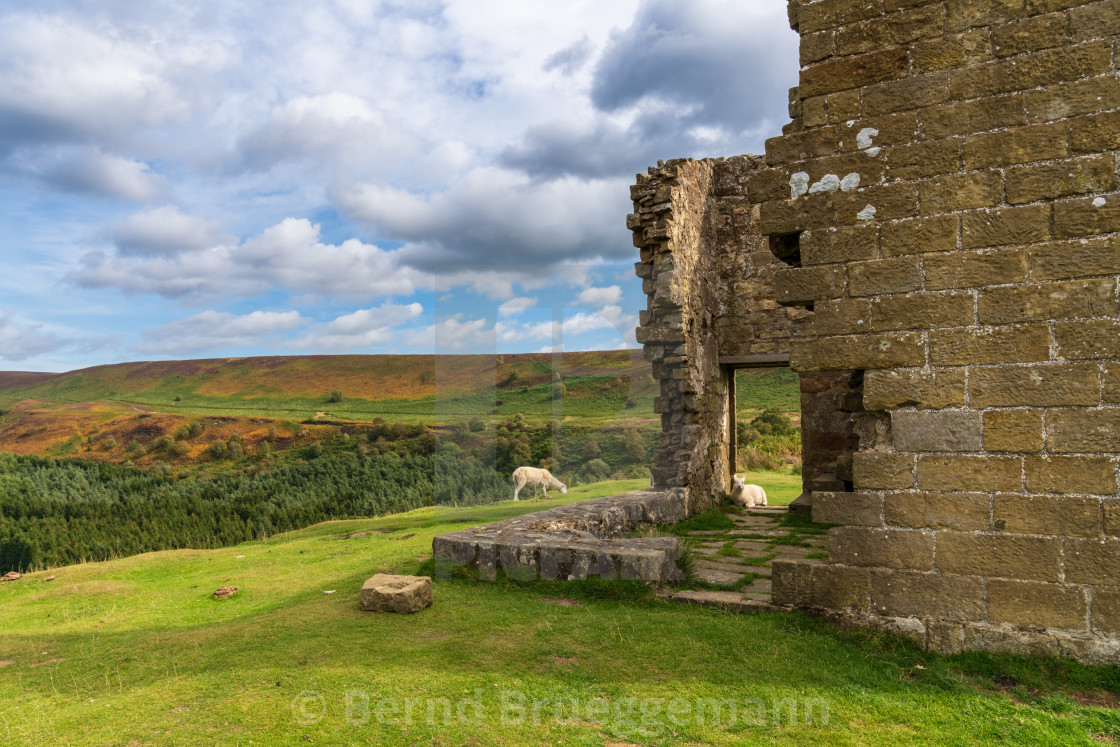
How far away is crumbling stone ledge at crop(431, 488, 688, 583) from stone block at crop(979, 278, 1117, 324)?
299cm

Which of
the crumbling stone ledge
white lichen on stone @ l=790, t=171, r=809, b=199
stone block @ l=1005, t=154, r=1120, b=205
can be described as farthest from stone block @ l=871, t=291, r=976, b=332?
the crumbling stone ledge

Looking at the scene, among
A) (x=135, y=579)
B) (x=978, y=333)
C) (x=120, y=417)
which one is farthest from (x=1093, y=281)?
(x=120, y=417)

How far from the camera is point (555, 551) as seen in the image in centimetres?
534

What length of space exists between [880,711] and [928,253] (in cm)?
276

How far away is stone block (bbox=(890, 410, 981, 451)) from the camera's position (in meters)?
3.72

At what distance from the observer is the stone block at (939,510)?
3.65 meters

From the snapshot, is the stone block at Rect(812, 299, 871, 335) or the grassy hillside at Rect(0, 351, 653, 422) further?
the grassy hillside at Rect(0, 351, 653, 422)

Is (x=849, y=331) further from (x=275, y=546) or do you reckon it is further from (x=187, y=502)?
(x=187, y=502)

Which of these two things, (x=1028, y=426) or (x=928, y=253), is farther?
(x=928, y=253)

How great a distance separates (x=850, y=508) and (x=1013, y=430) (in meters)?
1.05

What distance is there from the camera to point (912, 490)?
3830mm

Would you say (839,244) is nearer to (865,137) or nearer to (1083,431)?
(865,137)

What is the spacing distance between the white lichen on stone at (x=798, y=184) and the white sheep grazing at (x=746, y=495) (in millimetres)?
8258

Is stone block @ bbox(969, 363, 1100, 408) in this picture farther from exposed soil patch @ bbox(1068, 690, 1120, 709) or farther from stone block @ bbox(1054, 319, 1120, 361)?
exposed soil patch @ bbox(1068, 690, 1120, 709)
